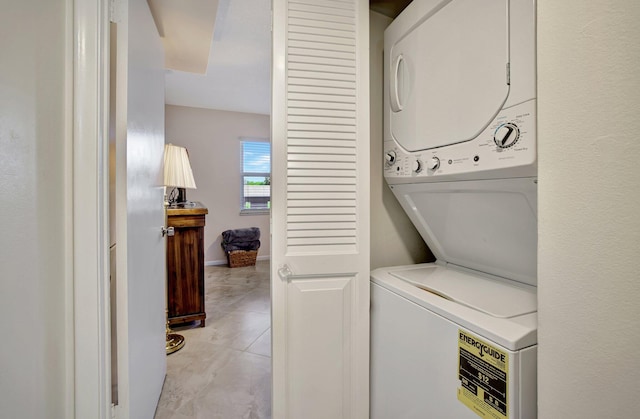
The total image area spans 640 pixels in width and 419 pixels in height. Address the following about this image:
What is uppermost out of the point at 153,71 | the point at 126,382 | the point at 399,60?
the point at 153,71

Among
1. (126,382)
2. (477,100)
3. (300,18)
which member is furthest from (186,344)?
(477,100)

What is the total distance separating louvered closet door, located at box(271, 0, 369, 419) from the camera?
3.76 ft

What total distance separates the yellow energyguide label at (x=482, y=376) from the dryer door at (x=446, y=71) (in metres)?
0.59

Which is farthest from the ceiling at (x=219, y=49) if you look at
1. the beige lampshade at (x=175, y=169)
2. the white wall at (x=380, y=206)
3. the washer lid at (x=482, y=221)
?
the washer lid at (x=482, y=221)

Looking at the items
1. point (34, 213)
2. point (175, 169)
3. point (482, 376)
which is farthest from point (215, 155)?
point (482, 376)

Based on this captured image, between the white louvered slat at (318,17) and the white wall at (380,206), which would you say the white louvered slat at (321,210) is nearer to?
the white wall at (380,206)

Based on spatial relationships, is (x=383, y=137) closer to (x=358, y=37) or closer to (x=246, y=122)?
(x=358, y=37)

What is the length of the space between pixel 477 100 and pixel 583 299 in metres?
0.58

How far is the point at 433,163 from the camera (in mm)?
1013

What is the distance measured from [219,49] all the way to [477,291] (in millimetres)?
2992

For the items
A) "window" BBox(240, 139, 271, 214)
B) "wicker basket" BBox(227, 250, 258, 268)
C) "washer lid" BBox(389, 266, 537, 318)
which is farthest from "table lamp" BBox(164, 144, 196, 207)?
"window" BBox(240, 139, 271, 214)

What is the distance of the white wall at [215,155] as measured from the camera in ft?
15.5

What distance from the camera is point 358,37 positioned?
46.7 inches

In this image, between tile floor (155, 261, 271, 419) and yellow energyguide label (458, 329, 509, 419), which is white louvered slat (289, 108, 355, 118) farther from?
tile floor (155, 261, 271, 419)
